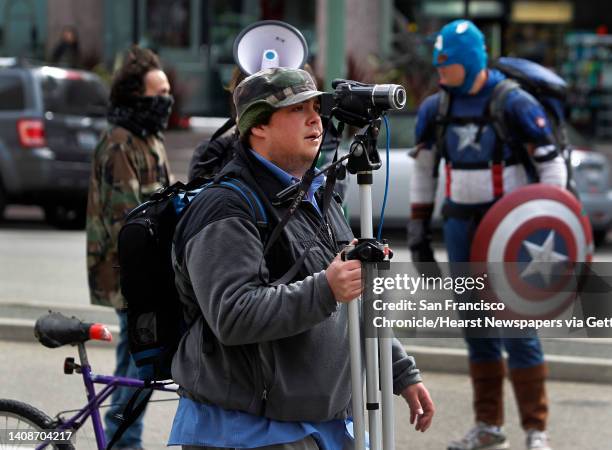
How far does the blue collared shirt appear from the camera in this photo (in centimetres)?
334

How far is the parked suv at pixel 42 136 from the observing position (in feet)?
48.9

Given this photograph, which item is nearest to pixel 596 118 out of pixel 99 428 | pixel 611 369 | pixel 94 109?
pixel 94 109

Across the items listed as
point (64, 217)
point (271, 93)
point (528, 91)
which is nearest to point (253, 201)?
point (271, 93)

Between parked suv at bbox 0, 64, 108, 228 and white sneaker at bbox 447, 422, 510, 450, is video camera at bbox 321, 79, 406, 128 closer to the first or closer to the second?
white sneaker at bbox 447, 422, 510, 450

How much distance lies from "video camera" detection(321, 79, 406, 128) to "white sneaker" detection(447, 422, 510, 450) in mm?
3267

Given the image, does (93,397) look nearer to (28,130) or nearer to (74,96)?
(28,130)

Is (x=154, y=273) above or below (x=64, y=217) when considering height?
above

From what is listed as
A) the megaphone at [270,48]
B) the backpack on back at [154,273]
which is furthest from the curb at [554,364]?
the backpack on back at [154,273]

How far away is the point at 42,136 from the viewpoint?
1489 cm

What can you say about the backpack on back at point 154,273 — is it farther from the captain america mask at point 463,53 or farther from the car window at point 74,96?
the car window at point 74,96

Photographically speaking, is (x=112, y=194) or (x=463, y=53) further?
(x=463, y=53)

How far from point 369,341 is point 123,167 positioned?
2895mm

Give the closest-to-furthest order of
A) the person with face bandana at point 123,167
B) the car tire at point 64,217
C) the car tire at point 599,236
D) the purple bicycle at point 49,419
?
the purple bicycle at point 49,419
the person with face bandana at point 123,167
the car tire at point 599,236
the car tire at point 64,217

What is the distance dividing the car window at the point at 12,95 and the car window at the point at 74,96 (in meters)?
0.26
